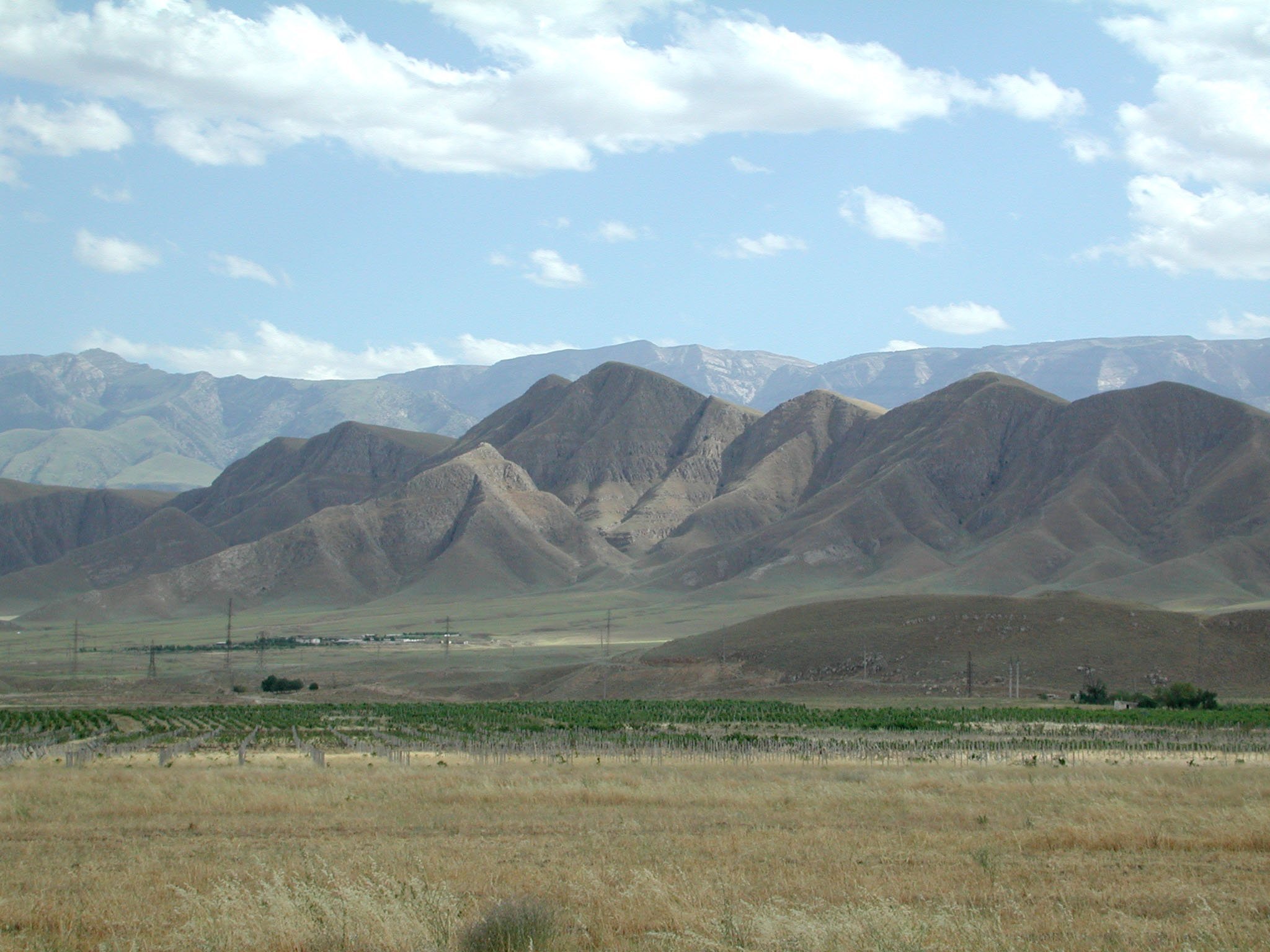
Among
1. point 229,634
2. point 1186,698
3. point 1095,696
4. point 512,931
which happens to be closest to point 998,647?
point 1095,696

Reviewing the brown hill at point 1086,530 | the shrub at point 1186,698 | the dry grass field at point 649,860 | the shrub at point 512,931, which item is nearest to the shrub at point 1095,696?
the shrub at point 1186,698

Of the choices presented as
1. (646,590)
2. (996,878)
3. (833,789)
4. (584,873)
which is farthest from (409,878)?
(646,590)

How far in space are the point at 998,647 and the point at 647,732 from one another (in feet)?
156

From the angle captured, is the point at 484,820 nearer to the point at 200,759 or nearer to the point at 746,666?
the point at 200,759

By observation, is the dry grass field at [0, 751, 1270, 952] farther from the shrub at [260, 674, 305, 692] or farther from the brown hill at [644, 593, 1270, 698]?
the shrub at [260, 674, 305, 692]

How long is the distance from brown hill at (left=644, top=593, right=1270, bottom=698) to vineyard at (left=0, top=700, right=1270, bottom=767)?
15.3 metres

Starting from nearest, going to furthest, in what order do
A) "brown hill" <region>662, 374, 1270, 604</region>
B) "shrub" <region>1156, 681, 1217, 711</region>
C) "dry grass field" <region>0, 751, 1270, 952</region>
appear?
"dry grass field" <region>0, 751, 1270, 952</region> < "shrub" <region>1156, 681, 1217, 711</region> < "brown hill" <region>662, 374, 1270, 604</region>

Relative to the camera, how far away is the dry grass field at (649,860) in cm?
1237

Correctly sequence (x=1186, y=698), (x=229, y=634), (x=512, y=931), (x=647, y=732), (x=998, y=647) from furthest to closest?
(x=229, y=634), (x=998, y=647), (x=1186, y=698), (x=647, y=732), (x=512, y=931)

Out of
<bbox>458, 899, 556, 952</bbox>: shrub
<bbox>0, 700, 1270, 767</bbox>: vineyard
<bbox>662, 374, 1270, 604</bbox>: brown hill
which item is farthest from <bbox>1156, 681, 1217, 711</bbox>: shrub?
<bbox>458, 899, 556, 952</bbox>: shrub

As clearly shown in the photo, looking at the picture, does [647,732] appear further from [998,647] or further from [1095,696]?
[998,647]

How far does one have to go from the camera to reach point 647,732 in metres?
52.7

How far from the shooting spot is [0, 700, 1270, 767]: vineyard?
141 ft

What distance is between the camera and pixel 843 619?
104 meters
